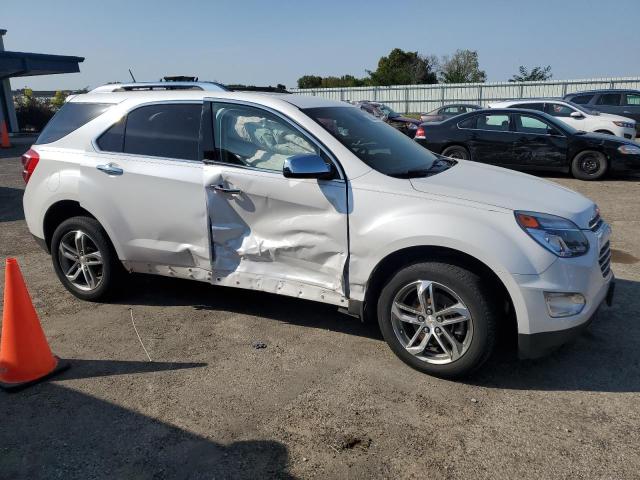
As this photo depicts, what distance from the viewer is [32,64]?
2706 centimetres

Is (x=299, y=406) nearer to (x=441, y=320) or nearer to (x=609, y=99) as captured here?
(x=441, y=320)

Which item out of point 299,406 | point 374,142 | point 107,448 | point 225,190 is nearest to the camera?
point 107,448

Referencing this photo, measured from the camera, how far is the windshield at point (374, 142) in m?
3.84

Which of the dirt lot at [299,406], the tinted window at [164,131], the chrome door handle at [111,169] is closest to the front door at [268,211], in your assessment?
the tinted window at [164,131]

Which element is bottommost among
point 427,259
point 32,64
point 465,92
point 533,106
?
point 427,259

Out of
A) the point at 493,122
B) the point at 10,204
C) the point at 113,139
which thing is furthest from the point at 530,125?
the point at 10,204

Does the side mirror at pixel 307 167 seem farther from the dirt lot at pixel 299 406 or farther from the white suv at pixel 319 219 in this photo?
the dirt lot at pixel 299 406

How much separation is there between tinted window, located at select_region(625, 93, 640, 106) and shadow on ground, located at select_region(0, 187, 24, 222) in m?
19.7

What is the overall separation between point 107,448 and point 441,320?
81.7 inches

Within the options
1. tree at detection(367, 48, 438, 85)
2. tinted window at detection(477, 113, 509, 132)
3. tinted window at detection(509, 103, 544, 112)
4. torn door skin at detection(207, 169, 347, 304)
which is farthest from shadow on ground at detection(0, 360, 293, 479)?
Answer: tree at detection(367, 48, 438, 85)

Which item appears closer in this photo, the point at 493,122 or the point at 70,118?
the point at 70,118

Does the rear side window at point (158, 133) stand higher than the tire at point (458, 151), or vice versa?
the rear side window at point (158, 133)

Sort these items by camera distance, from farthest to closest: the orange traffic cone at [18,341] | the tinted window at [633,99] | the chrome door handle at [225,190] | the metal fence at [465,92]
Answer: the metal fence at [465,92] → the tinted window at [633,99] → the chrome door handle at [225,190] → the orange traffic cone at [18,341]

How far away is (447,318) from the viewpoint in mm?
3418
